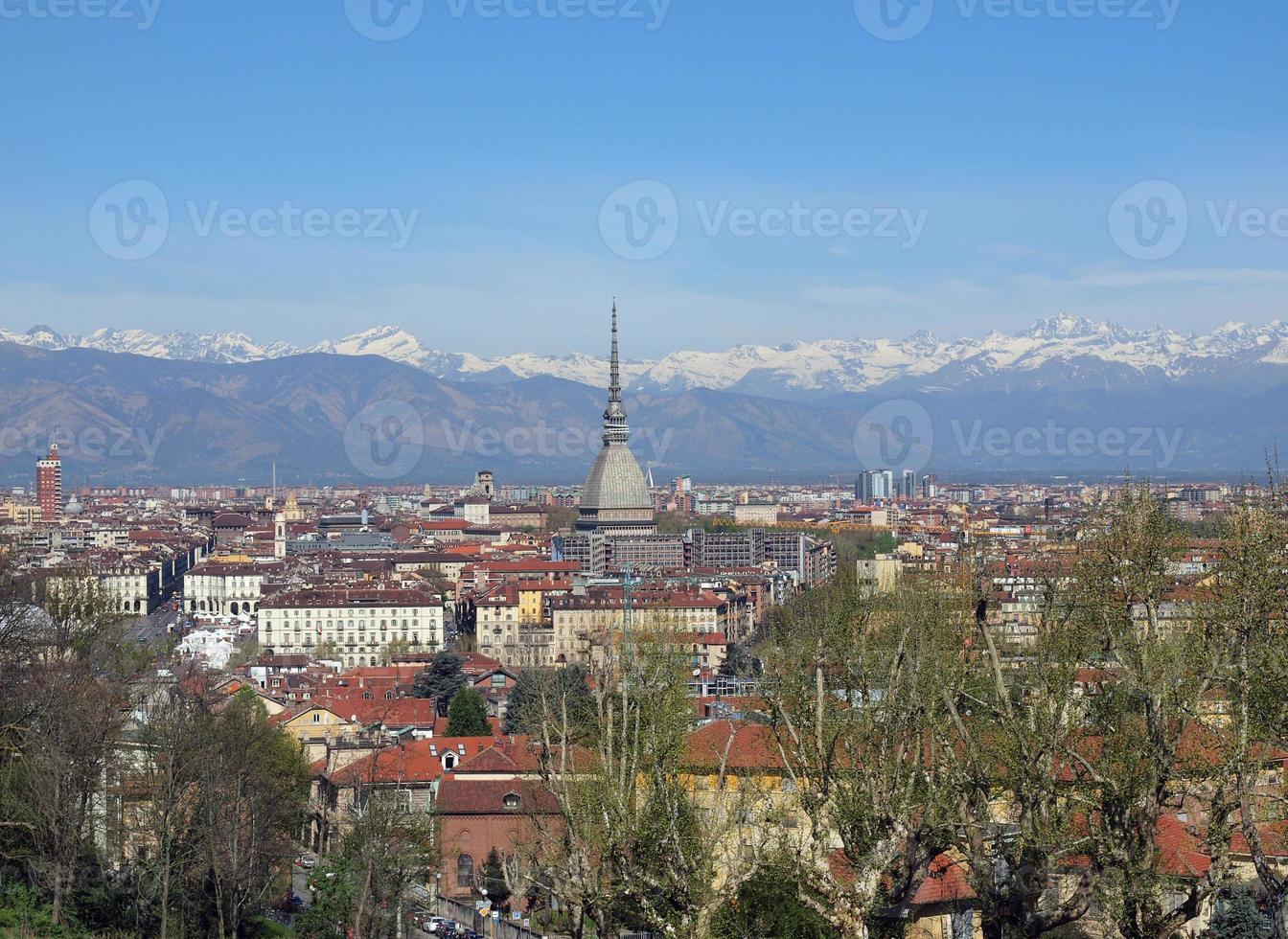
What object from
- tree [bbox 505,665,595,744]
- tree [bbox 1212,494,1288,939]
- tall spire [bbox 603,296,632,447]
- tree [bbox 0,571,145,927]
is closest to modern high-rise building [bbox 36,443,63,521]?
tall spire [bbox 603,296,632,447]

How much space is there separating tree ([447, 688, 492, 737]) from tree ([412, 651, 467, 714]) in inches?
170

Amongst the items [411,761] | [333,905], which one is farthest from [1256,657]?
[411,761]

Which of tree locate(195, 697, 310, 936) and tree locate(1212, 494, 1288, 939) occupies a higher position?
tree locate(1212, 494, 1288, 939)

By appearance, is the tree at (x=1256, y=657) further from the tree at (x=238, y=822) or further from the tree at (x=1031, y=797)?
the tree at (x=238, y=822)

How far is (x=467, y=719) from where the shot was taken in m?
33.7

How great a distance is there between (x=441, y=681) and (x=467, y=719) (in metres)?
7.49

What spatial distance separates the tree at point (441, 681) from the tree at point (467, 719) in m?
4.33

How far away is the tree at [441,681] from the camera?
40.2 meters

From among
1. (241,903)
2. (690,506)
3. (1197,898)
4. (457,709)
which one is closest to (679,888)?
(1197,898)

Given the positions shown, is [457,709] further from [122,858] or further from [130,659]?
[122,858]

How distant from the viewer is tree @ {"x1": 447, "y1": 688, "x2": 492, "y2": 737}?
109ft

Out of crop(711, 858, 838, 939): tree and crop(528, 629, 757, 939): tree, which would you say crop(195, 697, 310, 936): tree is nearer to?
crop(528, 629, 757, 939): tree

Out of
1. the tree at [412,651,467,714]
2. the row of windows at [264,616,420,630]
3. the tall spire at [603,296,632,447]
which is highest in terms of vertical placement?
the tall spire at [603,296,632,447]

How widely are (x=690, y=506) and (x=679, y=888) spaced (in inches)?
5570
